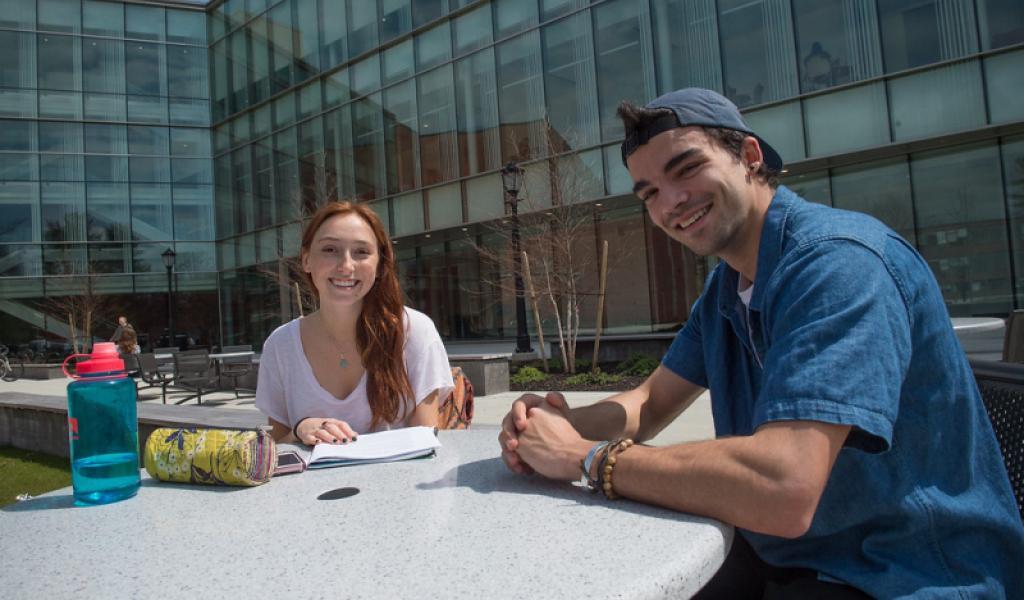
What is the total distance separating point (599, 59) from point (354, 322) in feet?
52.2

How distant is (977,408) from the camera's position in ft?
4.32

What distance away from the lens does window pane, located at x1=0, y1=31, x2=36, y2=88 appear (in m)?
28.9

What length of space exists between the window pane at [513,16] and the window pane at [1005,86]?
1124 cm

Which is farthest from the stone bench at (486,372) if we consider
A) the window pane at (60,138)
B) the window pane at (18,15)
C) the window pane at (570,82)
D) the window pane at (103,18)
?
the window pane at (18,15)

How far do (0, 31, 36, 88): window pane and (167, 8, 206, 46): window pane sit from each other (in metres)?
6.04

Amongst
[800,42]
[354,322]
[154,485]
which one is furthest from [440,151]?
[154,485]

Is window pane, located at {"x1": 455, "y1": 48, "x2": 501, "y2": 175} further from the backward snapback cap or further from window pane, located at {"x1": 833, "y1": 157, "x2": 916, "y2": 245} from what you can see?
the backward snapback cap

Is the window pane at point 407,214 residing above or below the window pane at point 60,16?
below

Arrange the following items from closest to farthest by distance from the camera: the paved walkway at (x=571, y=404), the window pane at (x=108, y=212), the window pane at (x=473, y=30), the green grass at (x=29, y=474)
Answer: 1. the green grass at (x=29, y=474)
2. the paved walkway at (x=571, y=404)
3. the window pane at (x=473, y=30)
4. the window pane at (x=108, y=212)

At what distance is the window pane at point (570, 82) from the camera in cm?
1709

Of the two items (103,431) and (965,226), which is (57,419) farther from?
(965,226)

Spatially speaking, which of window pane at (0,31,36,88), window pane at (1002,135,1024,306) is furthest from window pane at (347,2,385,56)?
window pane at (1002,135,1024,306)

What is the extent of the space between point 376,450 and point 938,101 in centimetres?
1518

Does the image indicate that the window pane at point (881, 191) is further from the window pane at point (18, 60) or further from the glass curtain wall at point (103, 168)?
the window pane at point (18, 60)
